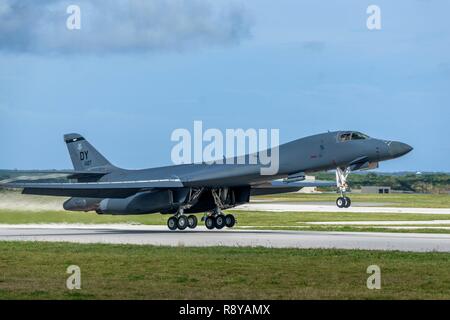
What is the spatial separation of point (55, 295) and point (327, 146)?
19867 millimetres

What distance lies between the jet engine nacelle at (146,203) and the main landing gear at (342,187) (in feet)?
26.0

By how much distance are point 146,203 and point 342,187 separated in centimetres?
966

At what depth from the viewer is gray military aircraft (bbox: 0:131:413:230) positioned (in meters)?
34.5

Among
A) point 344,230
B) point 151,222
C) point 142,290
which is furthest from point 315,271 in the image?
point 151,222

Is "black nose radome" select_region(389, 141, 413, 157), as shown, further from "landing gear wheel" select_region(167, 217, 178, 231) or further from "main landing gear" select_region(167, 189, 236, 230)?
"landing gear wheel" select_region(167, 217, 178, 231)

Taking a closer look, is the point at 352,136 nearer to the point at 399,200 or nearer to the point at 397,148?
the point at 397,148

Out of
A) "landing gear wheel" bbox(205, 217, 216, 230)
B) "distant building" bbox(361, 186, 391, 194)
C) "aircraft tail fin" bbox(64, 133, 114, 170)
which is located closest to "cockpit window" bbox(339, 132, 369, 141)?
"landing gear wheel" bbox(205, 217, 216, 230)

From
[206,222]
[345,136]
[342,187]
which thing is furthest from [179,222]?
[342,187]

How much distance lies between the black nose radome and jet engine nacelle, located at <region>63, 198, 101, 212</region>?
45.2 ft

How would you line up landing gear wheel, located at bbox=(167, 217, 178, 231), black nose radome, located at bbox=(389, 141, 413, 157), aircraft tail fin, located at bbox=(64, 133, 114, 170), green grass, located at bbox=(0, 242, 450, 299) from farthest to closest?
aircraft tail fin, located at bbox=(64, 133, 114, 170)
landing gear wheel, located at bbox=(167, 217, 178, 231)
black nose radome, located at bbox=(389, 141, 413, 157)
green grass, located at bbox=(0, 242, 450, 299)

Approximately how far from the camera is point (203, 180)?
37.4 m

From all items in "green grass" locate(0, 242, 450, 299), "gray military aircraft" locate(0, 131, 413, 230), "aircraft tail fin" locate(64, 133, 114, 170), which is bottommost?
"green grass" locate(0, 242, 450, 299)
